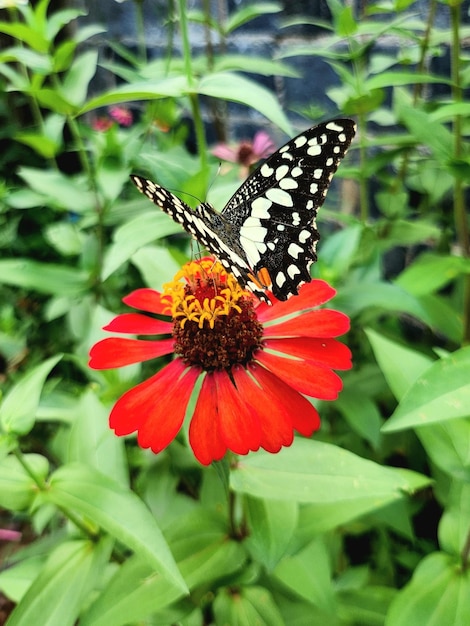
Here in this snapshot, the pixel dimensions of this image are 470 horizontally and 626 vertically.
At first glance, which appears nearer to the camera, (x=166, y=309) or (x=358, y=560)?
(x=166, y=309)

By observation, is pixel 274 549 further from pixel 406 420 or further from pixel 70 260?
pixel 70 260

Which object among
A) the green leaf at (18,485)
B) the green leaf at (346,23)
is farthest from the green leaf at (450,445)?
the green leaf at (346,23)

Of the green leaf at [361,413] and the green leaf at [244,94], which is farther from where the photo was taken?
the green leaf at [361,413]

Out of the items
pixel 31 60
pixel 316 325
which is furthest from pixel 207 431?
pixel 31 60

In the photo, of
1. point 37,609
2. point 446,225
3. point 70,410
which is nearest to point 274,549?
point 37,609

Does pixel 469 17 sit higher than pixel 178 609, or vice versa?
pixel 469 17

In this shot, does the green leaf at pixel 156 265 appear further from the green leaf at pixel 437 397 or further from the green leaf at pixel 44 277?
the green leaf at pixel 437 397

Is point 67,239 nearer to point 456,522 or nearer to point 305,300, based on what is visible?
point 305,300
